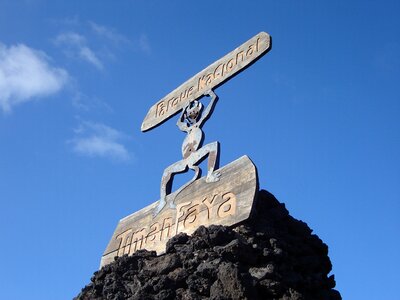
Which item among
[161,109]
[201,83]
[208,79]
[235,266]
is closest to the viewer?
[235,266]

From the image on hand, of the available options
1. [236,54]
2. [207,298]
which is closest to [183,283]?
[207,298]

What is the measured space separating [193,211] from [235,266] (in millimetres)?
1703

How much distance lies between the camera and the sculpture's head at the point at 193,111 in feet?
27.9

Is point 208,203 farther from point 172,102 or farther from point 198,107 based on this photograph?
point 172,102

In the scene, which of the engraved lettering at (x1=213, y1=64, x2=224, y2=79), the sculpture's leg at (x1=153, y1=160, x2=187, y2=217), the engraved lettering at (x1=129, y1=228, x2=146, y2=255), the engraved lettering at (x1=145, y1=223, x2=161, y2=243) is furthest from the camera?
the engraved lettering at (x1=213, y1=64, x2=224, y2=79)

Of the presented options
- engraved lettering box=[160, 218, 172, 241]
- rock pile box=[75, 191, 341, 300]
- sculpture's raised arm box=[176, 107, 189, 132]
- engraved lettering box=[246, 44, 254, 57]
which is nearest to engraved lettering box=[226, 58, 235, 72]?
engraved lettering box=[246, 44, 254, 57]

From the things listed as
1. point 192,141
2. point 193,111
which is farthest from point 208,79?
point 192,141

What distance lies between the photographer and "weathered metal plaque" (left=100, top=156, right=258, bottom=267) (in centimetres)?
667

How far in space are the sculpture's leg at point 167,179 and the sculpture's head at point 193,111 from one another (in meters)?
0.74

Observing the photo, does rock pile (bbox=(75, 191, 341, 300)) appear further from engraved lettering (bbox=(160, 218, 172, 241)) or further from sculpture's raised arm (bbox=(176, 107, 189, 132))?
sculpture's raised arm (bbox=(176, 107, 189, 132))

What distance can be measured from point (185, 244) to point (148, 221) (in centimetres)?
140

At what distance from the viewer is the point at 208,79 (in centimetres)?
874

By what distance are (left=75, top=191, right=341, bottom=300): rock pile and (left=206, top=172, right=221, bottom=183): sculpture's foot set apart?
58 cm

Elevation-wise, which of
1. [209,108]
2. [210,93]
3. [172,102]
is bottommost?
[209,108]
